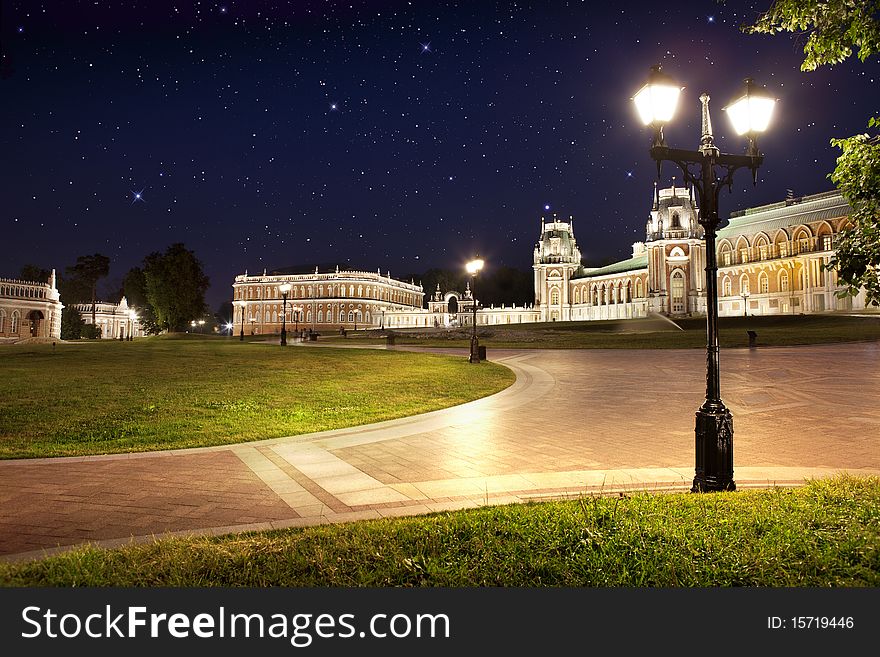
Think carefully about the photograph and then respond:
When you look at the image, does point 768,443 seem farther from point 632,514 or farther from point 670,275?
point 670,275

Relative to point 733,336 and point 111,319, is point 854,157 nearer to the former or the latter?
point 733,336

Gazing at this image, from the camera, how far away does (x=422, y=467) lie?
22.0 feet

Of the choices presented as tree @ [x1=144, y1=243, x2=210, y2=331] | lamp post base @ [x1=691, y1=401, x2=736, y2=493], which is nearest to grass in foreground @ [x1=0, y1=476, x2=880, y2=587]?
lamp post base @ [x1=691, y1=401, x2=736, y2=493]

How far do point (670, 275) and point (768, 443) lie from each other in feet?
270

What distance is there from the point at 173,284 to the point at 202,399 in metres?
65.7

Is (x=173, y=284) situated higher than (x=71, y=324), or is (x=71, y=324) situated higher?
(x=173, y=284)

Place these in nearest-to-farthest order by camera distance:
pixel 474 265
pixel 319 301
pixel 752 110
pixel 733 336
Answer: pixel 752 110, pixel 474 265, pixel 733 336, pixel 319 301

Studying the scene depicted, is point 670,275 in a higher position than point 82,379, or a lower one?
higher

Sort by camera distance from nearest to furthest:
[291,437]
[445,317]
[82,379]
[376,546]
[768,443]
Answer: [376,546]
[768,443]
[291,437]
[82,379]
[445,317]

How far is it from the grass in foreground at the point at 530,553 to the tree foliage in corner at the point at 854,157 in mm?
2140

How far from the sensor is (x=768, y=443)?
7.91 meters

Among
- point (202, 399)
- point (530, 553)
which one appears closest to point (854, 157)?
point (530, 553)

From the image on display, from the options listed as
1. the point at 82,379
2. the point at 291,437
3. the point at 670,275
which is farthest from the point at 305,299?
the point at 291,437

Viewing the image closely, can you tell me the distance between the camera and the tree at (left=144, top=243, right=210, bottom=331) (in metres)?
70.5
